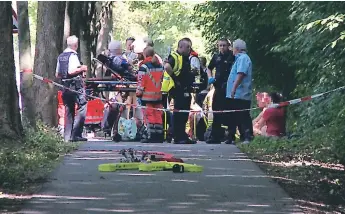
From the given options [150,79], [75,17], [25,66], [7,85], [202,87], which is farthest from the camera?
[75,17]

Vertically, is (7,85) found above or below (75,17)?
below

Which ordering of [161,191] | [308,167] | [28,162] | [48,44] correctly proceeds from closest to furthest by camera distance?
[161,191]
[28,162]
[308,167]
[48,44]

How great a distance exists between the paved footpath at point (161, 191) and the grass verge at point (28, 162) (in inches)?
7.0

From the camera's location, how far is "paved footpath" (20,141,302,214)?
930cm

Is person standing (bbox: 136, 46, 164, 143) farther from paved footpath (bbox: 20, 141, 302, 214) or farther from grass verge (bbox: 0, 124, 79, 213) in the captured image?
paved footpath (bbox: 20, 141, 302, 214)

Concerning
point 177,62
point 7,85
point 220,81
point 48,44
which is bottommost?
point 7,85

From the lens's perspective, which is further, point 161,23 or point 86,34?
point 161,23

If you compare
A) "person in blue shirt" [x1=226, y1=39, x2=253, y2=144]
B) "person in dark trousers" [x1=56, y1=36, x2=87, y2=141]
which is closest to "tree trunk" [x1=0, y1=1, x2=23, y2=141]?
"person in dark trousers" [x1=56, y1=36, x2=87, y2=141]

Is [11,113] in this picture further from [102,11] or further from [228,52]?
[102,11]

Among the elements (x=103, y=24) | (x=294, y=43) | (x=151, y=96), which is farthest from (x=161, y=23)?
(x=294, y=43)

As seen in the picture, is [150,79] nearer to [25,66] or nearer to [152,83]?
[152,83]

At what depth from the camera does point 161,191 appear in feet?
34.3

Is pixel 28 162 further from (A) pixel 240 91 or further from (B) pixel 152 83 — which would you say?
(A) pixel 240 91

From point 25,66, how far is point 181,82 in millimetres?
2906
